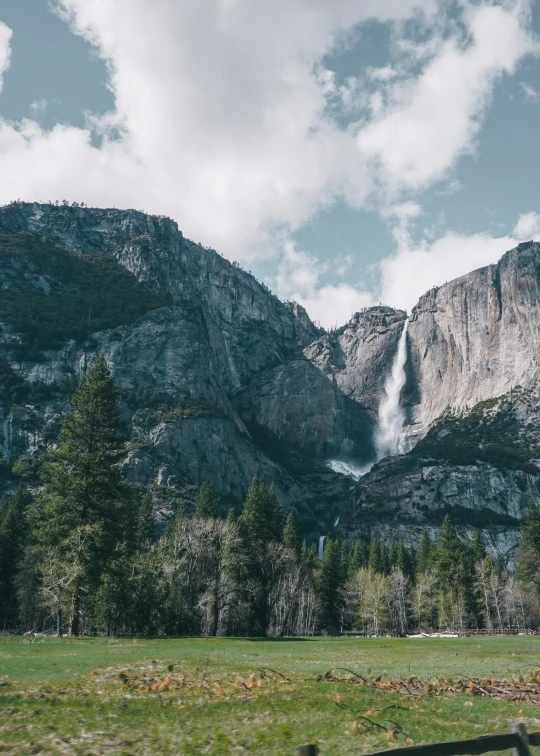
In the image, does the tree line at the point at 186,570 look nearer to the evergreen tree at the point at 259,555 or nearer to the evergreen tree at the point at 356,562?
the evergreen tree at the point at 259,555

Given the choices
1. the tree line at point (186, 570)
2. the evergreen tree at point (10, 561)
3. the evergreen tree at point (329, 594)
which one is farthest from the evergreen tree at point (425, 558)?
the evergreen tree at point (10, 561)

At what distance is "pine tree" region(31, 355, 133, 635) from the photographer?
1452 inches

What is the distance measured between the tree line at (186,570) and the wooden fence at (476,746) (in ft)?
108

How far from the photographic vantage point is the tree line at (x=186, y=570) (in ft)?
129

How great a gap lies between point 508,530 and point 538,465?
98.8 ft

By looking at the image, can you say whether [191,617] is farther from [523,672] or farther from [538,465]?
[538,465]

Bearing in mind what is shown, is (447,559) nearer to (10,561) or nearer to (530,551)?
(530,551)

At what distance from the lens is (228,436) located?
196125 millimetres

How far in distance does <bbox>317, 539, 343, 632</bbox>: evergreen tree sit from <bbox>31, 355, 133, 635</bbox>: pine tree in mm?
61677

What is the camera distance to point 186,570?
57.7m

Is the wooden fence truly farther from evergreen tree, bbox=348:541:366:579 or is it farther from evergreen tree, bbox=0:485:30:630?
evergreen tree, bbox=348:541:366:579

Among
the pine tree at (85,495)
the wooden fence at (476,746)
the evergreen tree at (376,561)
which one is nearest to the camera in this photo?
the wooden fence at (476,746)

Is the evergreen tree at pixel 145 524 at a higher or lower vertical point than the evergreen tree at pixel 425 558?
higher

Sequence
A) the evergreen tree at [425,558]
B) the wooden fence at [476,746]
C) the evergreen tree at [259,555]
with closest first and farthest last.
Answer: the wooden fence at [476,746]
the evergreen tree at [259,555]
the evergreen tree at [425,558]
